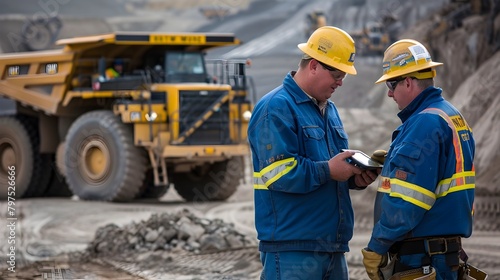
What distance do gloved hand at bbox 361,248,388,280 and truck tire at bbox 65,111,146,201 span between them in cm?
1028

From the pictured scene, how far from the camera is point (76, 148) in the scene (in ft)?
50.7

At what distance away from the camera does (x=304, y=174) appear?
4.66 metres

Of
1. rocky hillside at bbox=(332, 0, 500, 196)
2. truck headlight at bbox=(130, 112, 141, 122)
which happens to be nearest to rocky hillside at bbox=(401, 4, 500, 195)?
rocky hillside at bbox=(332, 0, 500, 196)

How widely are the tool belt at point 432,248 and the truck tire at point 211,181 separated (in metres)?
10.8

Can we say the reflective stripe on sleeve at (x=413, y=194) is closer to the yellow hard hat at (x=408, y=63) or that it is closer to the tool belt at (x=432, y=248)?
the tool belt at (x=432, y=248)

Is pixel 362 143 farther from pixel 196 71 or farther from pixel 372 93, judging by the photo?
pixel 196 71

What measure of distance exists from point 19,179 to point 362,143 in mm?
8710

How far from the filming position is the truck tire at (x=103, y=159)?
48.5 feet

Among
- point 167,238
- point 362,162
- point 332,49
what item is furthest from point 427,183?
point 167,238

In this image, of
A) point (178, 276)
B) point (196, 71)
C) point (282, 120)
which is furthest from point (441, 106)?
point (196, 71)

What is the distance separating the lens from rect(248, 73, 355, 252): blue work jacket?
15.4 feet

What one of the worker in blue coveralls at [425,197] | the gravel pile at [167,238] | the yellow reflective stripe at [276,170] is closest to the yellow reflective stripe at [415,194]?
the worker in blue coveralls at [425,197]

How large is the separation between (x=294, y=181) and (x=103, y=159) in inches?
432

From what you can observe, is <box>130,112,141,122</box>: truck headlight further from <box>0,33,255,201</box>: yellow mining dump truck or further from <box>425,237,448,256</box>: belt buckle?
<box>425,237,448,256</box>: belt buckle
